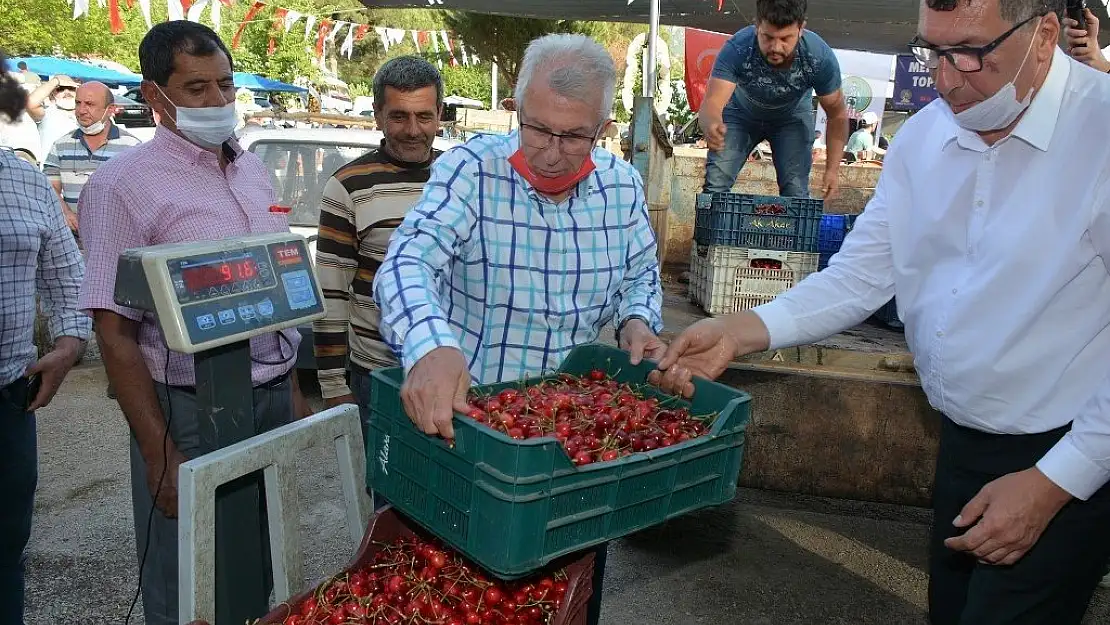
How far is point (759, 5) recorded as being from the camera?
15.6 feet

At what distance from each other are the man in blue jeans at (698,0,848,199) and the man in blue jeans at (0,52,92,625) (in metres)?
3.68

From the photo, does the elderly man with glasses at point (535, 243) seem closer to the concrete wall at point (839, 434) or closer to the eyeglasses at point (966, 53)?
the eyeglasses at point (966, 53)

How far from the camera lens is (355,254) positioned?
10.8ft

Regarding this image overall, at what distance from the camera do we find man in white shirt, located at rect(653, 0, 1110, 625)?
6.19 feet

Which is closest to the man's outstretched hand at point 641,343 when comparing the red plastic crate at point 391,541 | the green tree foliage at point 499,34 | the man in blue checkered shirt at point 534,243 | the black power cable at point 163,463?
the man in blue checkered shirt at point 534,243

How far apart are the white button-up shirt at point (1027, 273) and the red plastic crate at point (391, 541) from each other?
3.45 feet

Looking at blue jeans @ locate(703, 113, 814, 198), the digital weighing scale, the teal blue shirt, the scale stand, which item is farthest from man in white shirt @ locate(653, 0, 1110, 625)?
blue jeans @ locate(703, 113, 814, 198)

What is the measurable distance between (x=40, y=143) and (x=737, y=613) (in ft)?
31.1

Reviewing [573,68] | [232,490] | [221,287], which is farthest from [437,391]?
[573,68]

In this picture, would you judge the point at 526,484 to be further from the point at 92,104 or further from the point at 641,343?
the point at 92,104

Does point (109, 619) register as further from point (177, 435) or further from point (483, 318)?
point (483, 318)

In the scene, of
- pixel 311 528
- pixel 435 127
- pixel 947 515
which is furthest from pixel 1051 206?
pixel 311 528

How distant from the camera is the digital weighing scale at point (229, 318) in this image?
71.6 inches

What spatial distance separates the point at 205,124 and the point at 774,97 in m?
3.72
